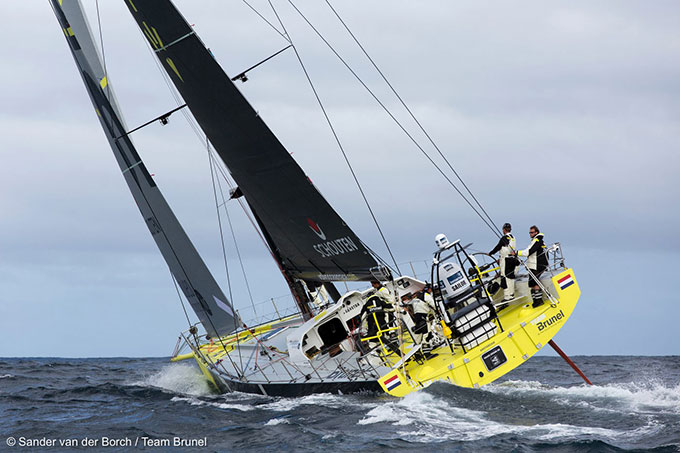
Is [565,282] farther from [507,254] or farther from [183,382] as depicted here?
[183,382]

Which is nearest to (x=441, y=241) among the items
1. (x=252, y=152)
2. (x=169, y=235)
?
(x=252, y=152)

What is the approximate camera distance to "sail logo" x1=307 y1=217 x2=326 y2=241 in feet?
39.8

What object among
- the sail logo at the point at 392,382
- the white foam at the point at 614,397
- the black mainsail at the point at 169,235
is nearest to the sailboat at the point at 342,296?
the sail logo at the point at 392,382

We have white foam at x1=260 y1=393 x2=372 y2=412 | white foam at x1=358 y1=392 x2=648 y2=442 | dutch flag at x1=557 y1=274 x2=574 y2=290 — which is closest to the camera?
white foam at x1=358 y1=392 x2=648 y2=442

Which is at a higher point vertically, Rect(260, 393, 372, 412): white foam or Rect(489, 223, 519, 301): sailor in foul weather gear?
Rect(489, 223, 519, 301): sailor in foul weather gear

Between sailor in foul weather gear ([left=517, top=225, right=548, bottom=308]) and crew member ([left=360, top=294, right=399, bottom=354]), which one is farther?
crew member ([left=360, top=294, right=399, bottom=354])

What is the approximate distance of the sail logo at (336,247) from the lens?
11.6m

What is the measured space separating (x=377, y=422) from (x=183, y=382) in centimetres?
900

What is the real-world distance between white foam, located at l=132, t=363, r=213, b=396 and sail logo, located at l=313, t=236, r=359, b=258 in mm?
4571

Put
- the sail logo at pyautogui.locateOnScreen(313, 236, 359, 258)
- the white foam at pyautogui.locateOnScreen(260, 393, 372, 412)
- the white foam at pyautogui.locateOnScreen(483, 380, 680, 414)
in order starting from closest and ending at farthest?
the white foam at pyautogui.locateOnScreen(483, 380, 680, 414) → the white foam at pyautogui.locateOnScreen(260, 393, 372, 412) → the sail logo at pyautogui.locateOnScreen(313, 236, 359, 258)

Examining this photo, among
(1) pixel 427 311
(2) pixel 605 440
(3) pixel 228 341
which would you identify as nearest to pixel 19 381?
(3) pixel 228 341

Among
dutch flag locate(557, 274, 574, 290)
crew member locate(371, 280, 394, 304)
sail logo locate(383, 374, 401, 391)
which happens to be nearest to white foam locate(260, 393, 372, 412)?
sail logo locate(383, 374, 401, 391)

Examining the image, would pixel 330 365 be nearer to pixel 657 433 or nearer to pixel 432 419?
pixel 432 419

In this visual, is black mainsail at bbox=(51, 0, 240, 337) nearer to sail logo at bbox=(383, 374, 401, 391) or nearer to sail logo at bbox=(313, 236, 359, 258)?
sail logo at bbox=(313, 236, 359, 258)
